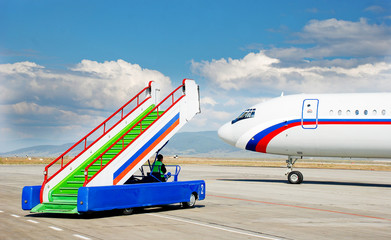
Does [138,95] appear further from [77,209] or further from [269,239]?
[269,239]

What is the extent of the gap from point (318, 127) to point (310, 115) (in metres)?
0.83

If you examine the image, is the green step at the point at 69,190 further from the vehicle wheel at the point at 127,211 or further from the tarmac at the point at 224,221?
the vehicle wheel at the point at 127,211

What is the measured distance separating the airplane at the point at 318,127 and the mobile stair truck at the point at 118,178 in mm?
10326

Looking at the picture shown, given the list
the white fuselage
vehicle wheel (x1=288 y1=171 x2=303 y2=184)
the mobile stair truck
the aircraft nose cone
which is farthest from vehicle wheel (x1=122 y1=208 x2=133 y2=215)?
vehicle wheel (x1=288 y1=171 x2=303 y2=184)

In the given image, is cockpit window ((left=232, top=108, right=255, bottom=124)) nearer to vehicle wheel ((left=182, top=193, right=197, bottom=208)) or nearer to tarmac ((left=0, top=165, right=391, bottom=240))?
tarmac ((left=0, top=165, right=391, bottom=240))

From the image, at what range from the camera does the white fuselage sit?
2511 centimetres

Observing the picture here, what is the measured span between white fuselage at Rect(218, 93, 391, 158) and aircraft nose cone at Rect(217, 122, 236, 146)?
126 millimetres

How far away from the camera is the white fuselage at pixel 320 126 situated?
25109 millimetres

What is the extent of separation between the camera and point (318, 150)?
86.8ft

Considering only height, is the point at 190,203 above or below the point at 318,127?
below

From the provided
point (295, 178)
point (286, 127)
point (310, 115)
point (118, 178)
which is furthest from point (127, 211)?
point (295, 178)

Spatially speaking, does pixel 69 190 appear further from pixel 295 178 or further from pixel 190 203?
pixel 295 178

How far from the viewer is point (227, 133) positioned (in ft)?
93.5

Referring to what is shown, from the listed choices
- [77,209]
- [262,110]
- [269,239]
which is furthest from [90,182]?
[262,110]
